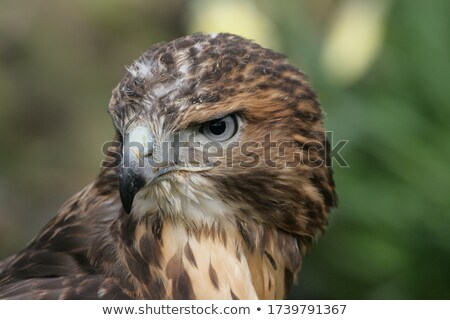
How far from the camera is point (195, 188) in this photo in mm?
2336

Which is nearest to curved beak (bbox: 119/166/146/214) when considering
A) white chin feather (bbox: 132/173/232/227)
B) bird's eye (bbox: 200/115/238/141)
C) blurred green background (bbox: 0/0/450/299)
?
white chin feather (bbox: 132/173/232/227)

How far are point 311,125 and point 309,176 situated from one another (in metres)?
0.16

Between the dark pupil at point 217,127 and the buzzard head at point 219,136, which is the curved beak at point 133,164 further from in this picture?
Result: the dark pupil at point 217,127

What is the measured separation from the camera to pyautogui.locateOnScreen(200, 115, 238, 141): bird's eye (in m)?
2.31

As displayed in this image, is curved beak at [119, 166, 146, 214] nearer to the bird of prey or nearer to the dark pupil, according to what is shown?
the bird of prey

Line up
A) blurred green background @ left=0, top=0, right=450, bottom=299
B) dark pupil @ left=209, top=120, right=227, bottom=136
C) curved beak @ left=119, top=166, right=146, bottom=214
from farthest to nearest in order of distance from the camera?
blurred green background @ left=0, top=0, right=450, bottom=299, dark pupil @ left=209, top=120, right=227, bottom=136, curved beak @ left=119, top=166, right=146, bottom=214

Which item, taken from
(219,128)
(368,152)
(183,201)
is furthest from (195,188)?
(368,152)

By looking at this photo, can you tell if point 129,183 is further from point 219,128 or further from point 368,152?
point 368,152

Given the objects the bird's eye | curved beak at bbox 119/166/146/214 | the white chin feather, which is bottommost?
the white chin feather

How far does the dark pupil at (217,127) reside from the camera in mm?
2312

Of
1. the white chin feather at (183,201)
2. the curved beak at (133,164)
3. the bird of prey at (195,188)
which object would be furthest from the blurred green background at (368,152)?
the curved beak at (133,164)

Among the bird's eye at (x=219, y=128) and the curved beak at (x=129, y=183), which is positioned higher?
the bird's eye at (x=219, y=128)

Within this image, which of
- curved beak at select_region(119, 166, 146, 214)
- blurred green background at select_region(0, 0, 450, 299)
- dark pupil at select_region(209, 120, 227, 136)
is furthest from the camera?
blurred green background at select_region(0, 0, 450, 299)
